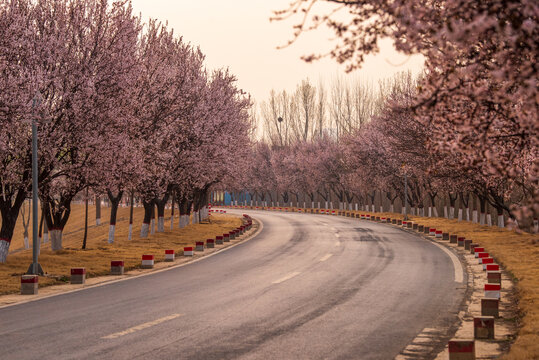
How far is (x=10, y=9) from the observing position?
2234 centimetres

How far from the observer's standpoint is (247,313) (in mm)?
12664

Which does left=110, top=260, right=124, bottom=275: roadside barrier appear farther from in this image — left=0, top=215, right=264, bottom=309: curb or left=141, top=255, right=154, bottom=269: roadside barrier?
left=141, top=255, right=154, bottom=269: roadside barrier

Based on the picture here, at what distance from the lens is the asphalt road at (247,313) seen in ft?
31.2

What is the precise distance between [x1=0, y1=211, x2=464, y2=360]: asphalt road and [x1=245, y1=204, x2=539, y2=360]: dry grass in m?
1.39

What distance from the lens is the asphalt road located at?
31.2ft

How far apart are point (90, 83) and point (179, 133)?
15911mm

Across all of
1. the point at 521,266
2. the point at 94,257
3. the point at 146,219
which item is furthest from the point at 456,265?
the point at 146,219

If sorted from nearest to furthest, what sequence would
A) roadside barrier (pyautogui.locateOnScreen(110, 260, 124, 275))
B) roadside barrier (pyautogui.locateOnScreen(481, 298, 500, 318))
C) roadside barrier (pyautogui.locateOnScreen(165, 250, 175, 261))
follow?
roadside barrier (pyautogui.locateOnScreen(481, 298, 500, 318))
roadside barrier (pyautogui.locateOnScreen(110, 260, 124, 275))
roadside barrier (pyautogui.locateOnScreen(165, 250, 175, 261))

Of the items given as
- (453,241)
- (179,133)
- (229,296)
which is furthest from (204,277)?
(179,133)

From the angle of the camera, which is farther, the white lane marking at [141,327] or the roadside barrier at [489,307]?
the roadside barrier at [489,307]

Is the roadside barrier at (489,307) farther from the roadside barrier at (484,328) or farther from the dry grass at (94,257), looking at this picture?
the dry grass at (94,257)

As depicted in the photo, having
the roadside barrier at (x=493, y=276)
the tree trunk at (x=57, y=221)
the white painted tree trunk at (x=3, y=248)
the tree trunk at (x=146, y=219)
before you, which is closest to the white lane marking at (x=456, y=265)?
the roadside barrier at (x=493, y=276)

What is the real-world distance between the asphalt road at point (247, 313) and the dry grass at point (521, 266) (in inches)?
54.8

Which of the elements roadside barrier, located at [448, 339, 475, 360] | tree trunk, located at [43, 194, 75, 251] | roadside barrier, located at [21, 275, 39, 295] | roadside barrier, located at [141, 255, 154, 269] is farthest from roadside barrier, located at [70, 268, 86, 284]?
roadside barrier, located at [448, 339, 475, 360]
